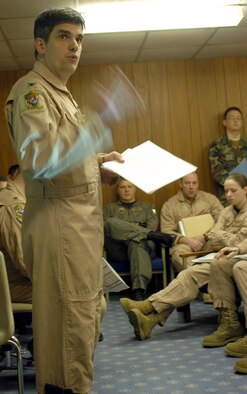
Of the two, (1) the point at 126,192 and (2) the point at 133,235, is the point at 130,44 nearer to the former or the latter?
(1) the point at 126,192

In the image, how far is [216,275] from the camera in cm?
368

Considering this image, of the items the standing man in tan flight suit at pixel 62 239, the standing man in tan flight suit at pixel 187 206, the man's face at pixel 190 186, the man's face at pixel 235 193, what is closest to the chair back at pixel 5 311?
the standing man in tan flight suit at pixel 62 239

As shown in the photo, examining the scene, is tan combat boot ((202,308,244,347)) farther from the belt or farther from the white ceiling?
the white ceiling

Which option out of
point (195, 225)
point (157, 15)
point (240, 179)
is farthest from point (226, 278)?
point (157, 15)

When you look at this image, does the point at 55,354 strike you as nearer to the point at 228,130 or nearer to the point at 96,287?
the point at 96,287

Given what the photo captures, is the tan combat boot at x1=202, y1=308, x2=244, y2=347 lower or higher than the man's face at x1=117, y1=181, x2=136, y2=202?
lower

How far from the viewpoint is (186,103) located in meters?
6.59

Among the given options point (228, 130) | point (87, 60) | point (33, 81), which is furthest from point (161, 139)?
point (33, 81)

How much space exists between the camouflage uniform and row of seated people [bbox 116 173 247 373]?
2.16 m

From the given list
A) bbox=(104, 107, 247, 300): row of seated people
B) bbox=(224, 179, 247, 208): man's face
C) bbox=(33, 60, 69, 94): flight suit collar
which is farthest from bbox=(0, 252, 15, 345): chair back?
bbox=(104, 107, 247, 300): row of seated people

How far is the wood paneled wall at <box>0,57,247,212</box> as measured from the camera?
21.5 feet

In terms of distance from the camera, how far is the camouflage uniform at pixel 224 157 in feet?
20.5

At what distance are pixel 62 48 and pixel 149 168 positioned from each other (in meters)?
0.47

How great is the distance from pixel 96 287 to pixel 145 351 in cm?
191
